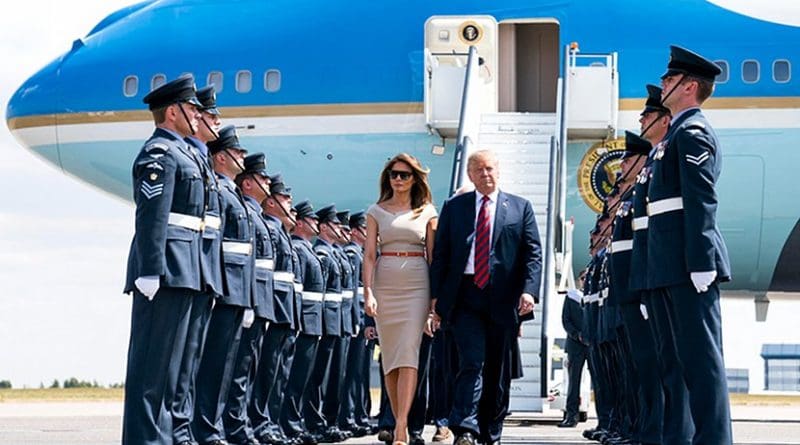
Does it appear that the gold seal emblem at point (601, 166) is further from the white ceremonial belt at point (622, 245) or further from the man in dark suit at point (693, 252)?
the man in dark suit at point (693, 252)

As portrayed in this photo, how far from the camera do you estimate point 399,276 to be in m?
9.16

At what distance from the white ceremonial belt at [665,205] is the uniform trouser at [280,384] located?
3817mm

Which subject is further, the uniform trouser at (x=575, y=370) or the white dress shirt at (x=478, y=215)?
the uniform trouser at (x=575, y=370)

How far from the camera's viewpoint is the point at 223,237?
8727 millimetres

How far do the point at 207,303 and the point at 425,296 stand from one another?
1.78 metres

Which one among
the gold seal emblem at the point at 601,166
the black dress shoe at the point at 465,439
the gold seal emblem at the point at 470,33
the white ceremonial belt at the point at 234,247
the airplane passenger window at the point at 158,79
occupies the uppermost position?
the gold seal emblem at the point at 470,33

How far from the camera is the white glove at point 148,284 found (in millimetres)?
7141

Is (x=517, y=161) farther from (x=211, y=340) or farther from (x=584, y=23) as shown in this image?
(x=211, y=340)

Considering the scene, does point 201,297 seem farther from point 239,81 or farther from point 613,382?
point 239,81

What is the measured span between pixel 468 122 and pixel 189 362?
9278 mm

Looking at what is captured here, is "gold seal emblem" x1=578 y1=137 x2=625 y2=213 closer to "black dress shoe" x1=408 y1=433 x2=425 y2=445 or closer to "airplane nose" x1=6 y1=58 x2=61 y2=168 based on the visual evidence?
"airplane nose" x1=6 y1=58 x2=61 y2=168

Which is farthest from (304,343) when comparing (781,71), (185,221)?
(781,71)

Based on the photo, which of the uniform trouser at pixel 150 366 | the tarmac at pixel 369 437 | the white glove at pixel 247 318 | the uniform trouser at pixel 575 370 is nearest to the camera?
the uniform trouser at pixel 150 366

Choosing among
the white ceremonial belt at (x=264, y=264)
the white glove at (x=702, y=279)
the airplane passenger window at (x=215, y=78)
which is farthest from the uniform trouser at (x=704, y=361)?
the airplane passenger window at (x=215, y=78)
